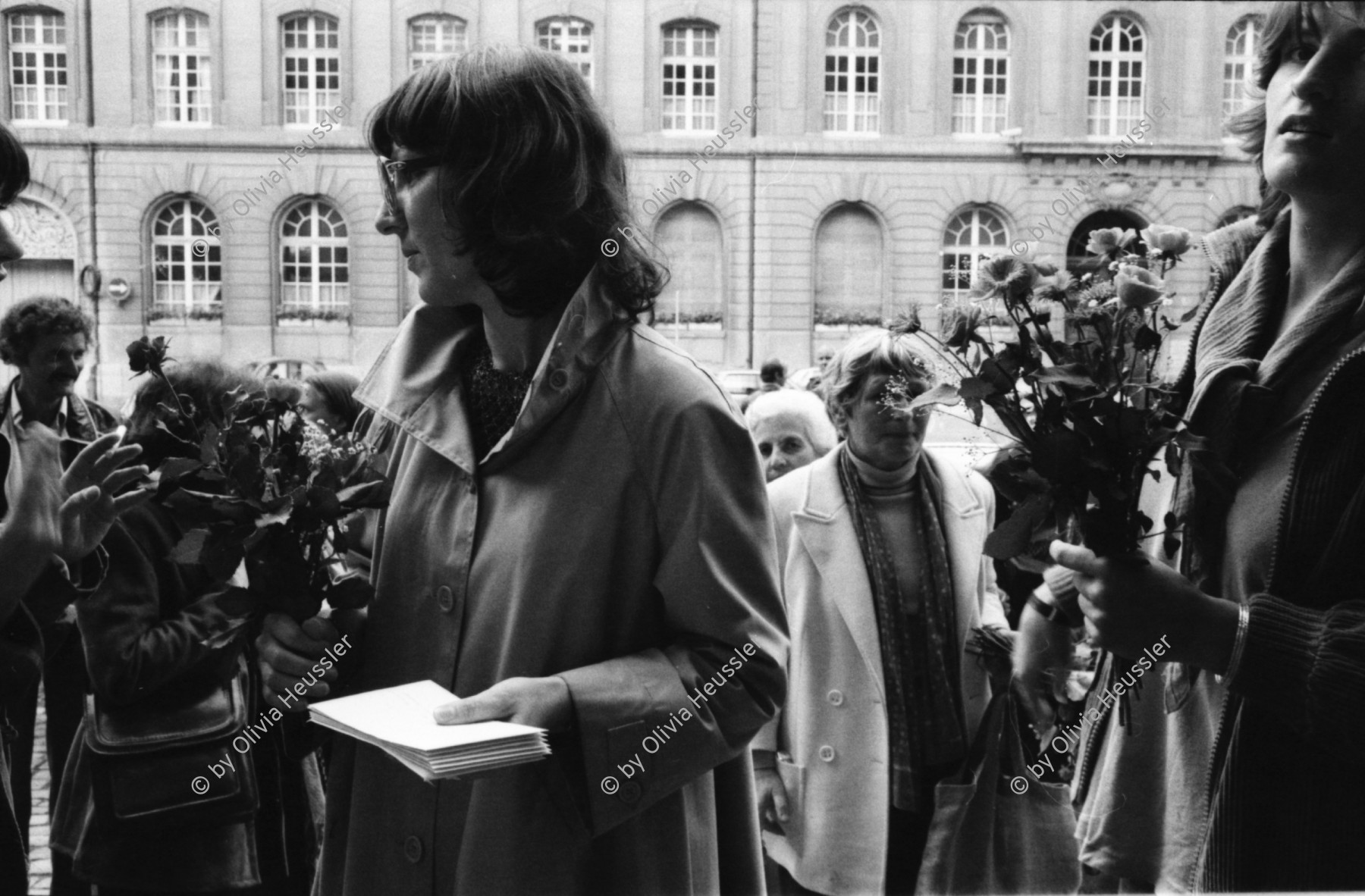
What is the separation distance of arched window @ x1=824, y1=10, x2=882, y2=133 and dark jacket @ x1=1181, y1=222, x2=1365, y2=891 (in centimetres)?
422

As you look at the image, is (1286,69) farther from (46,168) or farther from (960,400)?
(46,168)

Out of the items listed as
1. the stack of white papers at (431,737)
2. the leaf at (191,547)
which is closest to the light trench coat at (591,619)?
the stack of white papers at (431,737)

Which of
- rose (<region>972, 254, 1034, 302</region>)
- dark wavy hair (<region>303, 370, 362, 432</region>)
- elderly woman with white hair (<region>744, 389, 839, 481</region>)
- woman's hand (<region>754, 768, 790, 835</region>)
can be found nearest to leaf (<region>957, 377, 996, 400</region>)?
rose (<region>972, 254, 1034, 302</region>)

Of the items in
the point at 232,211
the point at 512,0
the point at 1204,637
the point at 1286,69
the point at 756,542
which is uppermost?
the point at 512,0

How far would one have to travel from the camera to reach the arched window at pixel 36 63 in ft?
9.86

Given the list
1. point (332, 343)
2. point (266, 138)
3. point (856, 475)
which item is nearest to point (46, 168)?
point (266, 138)

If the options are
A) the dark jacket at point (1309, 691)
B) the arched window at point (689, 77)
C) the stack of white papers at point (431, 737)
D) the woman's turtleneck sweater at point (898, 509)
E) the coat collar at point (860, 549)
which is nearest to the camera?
the stack of white papers at point (431, 737)

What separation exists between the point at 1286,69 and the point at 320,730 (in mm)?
1443

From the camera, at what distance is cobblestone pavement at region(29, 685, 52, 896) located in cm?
328

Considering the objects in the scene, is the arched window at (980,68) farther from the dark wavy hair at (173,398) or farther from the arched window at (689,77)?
the dark wavy hair at (173,398)

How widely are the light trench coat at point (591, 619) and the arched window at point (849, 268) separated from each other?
500 cm

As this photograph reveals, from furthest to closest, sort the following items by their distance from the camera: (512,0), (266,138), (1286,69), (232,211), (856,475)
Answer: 1. (232,211)
2. (266,138)
3. (512,0)
4. (856,475)
5. (1286,69)

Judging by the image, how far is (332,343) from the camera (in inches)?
178

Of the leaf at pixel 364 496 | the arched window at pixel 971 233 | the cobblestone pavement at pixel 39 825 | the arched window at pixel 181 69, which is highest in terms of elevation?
the arched window at pixel 181 69
